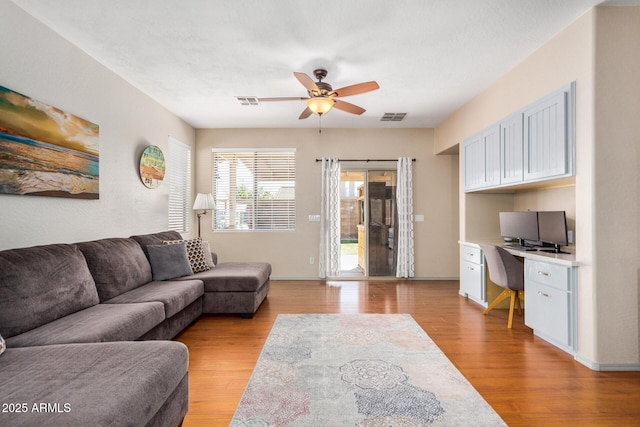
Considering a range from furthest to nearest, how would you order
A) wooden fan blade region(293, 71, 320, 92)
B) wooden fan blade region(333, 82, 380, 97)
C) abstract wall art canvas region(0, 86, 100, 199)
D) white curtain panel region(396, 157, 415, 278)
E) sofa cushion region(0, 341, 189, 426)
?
1. white curtain panel region(396, 157, 415, 278)
2. wooden fan blade region(333, 82, 380, 97)
3. wooden fan blade region(293, 71, 320, 92)
4. abstract wall art canvas region(0, 86, 100, 199)
5. sofa cushion region(0, 341, 189, 426)

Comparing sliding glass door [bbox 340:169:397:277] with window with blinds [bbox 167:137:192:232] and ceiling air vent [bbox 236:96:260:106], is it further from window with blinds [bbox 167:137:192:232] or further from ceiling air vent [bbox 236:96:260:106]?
window with blinds [bbox 167:137:192:232]

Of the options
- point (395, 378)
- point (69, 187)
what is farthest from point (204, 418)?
point (69, 187)

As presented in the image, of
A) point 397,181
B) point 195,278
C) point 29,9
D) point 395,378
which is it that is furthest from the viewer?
point 397,181

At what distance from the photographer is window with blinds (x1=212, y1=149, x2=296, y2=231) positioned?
6000mm

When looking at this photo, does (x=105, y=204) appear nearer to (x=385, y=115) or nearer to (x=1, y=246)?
(x=1, y=246)

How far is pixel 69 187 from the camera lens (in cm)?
291

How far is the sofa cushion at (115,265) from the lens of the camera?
9.32ft

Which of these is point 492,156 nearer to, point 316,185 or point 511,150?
point 511,150

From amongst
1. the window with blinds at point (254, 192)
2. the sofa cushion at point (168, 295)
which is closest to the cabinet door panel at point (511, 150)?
the window with blinds at point (254, 192)

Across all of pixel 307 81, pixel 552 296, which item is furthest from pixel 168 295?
pixel 552 296

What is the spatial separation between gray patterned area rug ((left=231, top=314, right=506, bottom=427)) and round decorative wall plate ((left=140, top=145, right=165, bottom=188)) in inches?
106

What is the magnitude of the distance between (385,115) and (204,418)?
467 centimetres

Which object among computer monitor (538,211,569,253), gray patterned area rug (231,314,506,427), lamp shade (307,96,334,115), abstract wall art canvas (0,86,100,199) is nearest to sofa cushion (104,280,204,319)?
gray patterned area rug (231,314,506,427)

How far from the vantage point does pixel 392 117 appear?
527 cm
